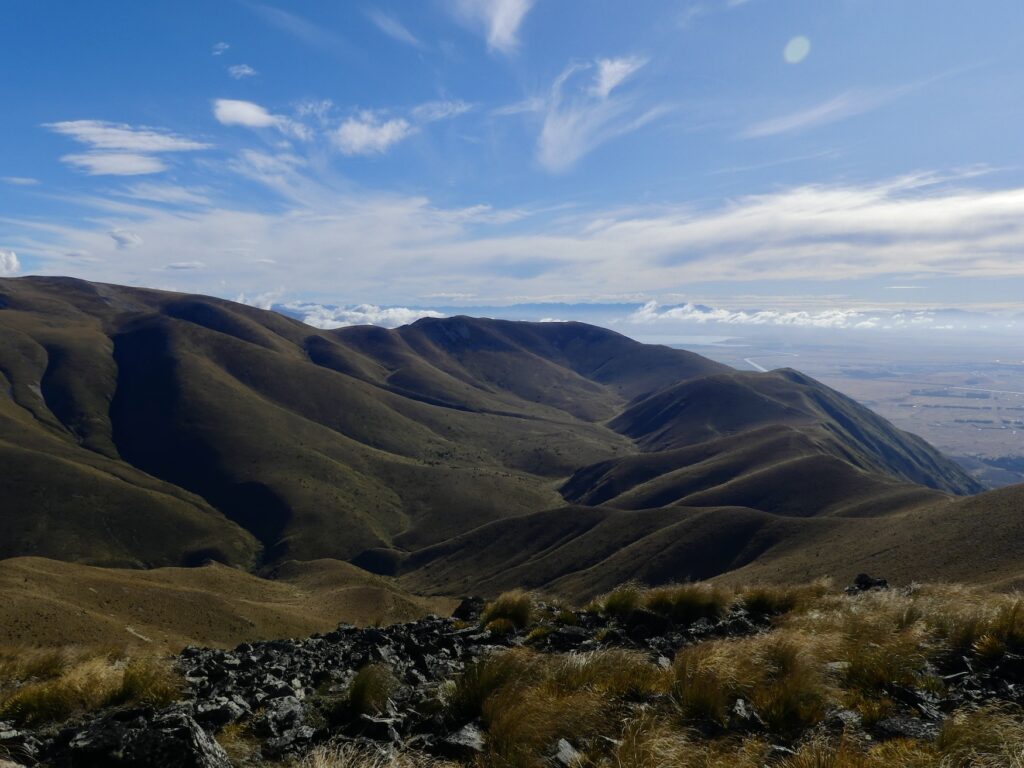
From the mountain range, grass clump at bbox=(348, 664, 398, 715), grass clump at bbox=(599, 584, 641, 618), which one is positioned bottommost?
the mountain range

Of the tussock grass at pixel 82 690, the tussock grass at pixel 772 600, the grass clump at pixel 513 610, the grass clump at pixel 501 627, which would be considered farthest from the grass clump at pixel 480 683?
the tussock grass at pixel 772 600

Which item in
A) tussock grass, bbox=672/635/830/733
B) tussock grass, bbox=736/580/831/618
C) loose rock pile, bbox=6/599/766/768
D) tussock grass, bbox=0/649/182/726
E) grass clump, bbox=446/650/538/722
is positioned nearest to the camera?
loose rock pile, bbox=6/599/766/768

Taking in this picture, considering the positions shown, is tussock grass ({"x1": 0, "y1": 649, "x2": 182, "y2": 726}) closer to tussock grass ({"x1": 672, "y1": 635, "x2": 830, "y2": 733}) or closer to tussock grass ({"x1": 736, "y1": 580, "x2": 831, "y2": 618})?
tussock grass ({"x1": 672, "y1": 635, "x2": 830, "y2": 733})

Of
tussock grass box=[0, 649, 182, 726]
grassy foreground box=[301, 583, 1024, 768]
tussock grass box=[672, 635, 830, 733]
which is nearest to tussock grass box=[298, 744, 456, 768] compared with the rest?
grassy foreground box=[301, 583, 1024, 768]

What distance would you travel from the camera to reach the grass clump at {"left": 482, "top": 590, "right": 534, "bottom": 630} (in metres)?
13.3

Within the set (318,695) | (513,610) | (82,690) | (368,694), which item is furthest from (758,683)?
(82,690)

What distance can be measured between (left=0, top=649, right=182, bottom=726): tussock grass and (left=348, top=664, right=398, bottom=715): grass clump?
9.74 feet

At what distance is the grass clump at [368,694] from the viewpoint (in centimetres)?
727

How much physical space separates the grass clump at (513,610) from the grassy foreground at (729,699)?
408cm

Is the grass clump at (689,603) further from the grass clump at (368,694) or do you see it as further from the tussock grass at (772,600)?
the grass clump at (368,694)

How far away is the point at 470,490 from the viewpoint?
14500 cm

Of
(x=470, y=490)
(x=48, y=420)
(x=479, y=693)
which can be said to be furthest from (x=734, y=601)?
(x=48, y=420)

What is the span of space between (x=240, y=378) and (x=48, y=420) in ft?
171

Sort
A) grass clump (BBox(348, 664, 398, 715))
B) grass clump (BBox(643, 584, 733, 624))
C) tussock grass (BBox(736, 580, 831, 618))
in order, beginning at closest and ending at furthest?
grass clump (BBox(348, 664, 398, 715)) → grass clump (BBox(643, 584, 733, 624)) → tussock grass (BBox(736, 580, 831, 618))
